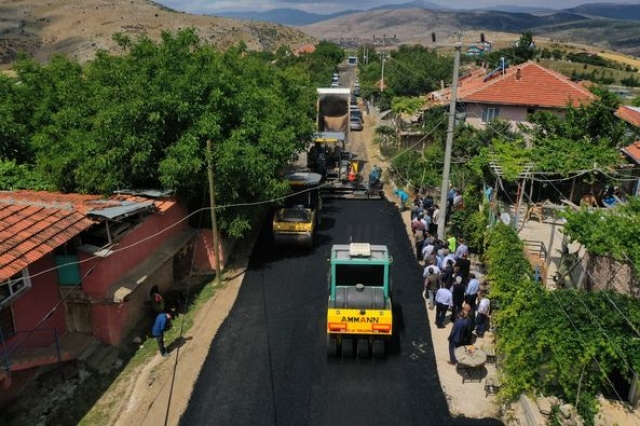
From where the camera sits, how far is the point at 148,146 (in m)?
16.5

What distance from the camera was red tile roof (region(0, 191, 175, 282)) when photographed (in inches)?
449

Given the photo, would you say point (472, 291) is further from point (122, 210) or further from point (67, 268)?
point (67, 268)

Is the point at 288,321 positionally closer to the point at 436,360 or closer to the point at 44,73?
the point at 436,360

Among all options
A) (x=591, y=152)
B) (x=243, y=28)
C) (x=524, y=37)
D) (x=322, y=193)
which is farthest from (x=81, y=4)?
(x=591, y=152)

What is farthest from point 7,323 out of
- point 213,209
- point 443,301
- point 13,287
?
point 443,301

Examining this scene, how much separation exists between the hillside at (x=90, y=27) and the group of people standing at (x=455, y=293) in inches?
4042

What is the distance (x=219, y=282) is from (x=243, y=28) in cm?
15244

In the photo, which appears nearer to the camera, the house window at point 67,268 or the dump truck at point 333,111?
the house window at point 67,268

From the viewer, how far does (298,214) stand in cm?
2077

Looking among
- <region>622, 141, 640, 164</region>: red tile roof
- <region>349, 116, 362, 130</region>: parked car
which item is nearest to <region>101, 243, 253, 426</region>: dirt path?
<region>622, 141, 640, 164</region>: red tile roof

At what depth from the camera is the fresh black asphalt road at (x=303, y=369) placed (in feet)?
37.9

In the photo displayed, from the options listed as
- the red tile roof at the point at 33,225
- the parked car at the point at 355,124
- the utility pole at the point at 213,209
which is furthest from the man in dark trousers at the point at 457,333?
the parked car at the point at 355,124

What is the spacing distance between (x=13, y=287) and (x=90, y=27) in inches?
5314

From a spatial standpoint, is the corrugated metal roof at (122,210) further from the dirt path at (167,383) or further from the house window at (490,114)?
the house window at (490,114)
